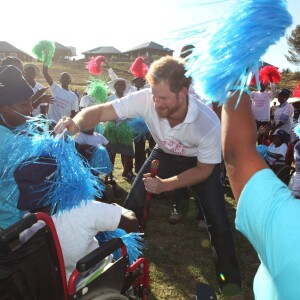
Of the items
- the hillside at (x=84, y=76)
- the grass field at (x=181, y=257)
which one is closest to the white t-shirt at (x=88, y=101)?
the grass field at (x=181, y=257)

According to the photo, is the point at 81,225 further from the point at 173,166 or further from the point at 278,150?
the point at 278,150

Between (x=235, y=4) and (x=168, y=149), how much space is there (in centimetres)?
255

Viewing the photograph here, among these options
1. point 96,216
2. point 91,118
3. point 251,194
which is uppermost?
point 251,194

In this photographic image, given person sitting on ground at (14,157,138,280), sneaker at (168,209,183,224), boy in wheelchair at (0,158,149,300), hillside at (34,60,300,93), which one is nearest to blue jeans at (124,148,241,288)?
boy in wheelchair at (0,158,149,300)

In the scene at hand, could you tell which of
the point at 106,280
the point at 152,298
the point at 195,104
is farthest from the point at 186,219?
the point at 106,280

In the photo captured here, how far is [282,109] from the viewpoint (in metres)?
7.93

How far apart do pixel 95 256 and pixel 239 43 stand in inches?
59.3

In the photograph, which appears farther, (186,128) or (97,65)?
(97,65)

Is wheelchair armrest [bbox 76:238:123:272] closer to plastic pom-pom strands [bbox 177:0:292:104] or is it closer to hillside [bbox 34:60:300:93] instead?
plastic pom-pom strands [bbox 177:0:292:104]

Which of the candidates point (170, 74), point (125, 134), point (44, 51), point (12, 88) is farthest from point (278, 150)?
point (12, 88)

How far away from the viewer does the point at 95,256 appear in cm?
201

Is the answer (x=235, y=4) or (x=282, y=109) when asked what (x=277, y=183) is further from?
(x=282, y=109)

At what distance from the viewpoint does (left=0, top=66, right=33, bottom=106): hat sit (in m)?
2.79

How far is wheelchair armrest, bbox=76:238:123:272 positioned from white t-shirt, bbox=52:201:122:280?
0.37 feet
